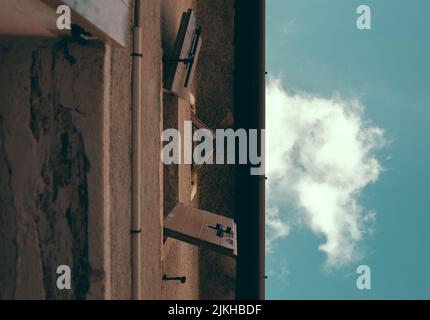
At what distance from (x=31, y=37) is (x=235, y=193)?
4070 mm

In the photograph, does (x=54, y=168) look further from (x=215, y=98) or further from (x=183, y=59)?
(x=215, y=98)

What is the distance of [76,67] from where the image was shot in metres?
2.09

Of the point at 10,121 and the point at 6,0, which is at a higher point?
the point at 6,0

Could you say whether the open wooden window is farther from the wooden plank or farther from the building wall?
the building wall

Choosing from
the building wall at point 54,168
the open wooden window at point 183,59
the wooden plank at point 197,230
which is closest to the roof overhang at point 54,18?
the building wall at point 54,168

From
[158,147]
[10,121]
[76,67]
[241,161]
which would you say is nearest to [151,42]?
[158,147]

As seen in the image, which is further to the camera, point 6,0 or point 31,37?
point 31,37
